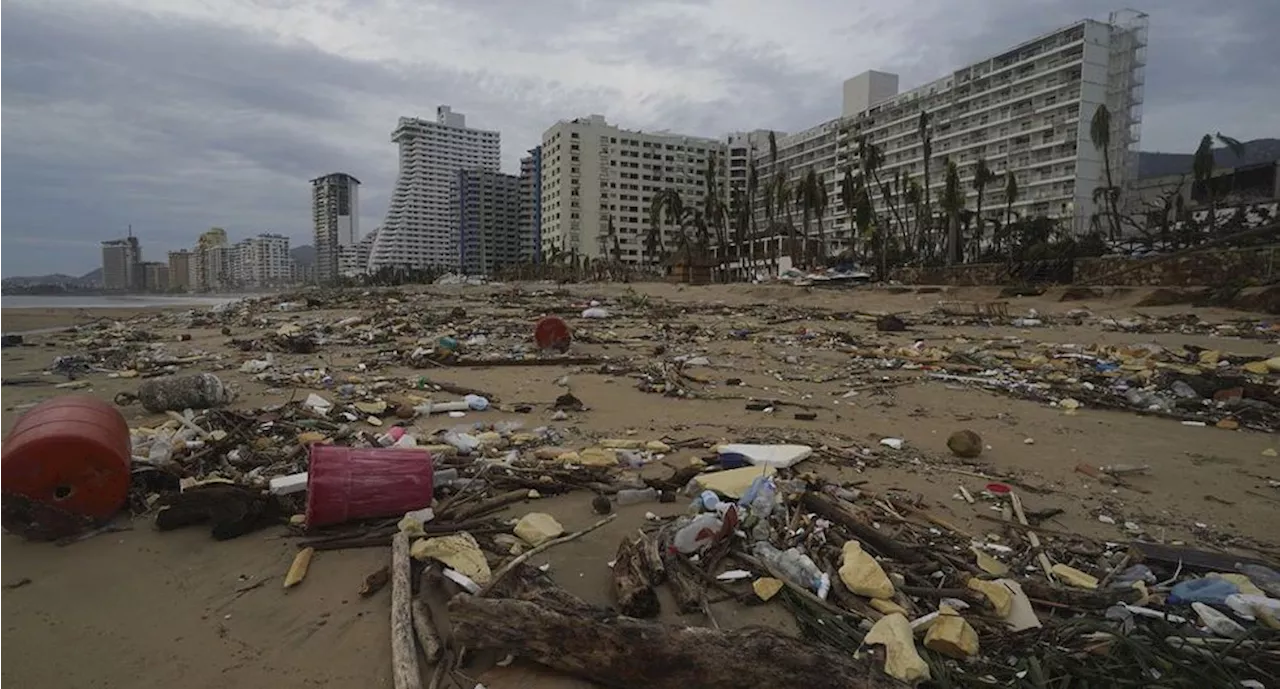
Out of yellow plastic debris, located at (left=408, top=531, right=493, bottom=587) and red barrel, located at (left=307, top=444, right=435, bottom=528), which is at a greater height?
red barrel, located at (left=307, top=444, right=435, bottom=528)

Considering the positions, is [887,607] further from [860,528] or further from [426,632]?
[426,632]

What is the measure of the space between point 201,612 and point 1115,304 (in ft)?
60.7

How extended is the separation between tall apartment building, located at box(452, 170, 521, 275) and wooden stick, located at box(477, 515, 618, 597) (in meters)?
99.6

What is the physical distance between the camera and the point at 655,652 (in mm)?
1939

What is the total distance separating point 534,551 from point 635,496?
2.74 ft

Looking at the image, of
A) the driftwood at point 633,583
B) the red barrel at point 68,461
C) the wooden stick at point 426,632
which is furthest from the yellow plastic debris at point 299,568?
the driftwood at point 633,583

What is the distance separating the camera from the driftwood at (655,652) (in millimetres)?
1870

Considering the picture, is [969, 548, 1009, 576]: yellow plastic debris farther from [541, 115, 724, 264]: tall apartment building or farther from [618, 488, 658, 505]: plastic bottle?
[541, 115, 724, 264]: tall apartment building

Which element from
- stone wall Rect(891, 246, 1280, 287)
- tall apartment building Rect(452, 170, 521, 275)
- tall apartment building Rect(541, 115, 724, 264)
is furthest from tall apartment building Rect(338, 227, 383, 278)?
stone wall Rect(891, 246, 1280, 287)

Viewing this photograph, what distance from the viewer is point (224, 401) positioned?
225 inches

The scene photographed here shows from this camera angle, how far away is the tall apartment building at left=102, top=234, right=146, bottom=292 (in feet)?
321

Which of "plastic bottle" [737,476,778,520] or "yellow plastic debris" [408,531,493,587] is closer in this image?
"yellow plastic debris" [408,531,493,587]

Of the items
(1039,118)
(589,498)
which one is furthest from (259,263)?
(589,498)

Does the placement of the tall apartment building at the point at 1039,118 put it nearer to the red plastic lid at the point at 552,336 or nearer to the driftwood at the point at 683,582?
the red plastic lid at the point at 552,336
